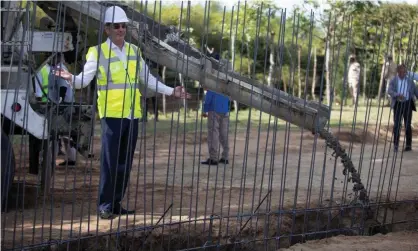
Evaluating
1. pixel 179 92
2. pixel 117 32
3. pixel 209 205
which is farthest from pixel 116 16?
pixel 209 205

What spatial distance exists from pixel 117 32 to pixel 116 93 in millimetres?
532

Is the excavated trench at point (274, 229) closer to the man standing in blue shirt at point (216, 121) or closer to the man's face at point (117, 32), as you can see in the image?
the man's face at point (117, 32)

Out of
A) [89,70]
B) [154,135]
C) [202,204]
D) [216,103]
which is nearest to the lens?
[154,135]

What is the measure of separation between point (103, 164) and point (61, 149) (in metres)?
5.95

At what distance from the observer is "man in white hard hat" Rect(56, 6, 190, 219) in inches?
271

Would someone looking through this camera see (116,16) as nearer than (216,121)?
Yes

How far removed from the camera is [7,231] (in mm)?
6676

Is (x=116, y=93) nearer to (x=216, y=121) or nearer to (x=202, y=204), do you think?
(x=202, y=204)

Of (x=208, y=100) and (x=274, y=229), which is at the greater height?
(x=208, y=100)

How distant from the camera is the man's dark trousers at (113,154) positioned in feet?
23.0

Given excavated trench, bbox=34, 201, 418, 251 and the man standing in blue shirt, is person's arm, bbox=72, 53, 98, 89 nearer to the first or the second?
excavated trench, bbox=34, 201, 418, 251

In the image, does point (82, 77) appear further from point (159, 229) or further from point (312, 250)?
point (312, 250)

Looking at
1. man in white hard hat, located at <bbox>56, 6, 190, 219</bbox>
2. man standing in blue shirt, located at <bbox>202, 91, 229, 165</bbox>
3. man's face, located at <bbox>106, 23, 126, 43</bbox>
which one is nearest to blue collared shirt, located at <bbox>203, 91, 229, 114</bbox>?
man standing in blue shirt, located at <bbox>202, 91, 229, 165</bbox>

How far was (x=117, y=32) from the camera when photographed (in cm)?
692
